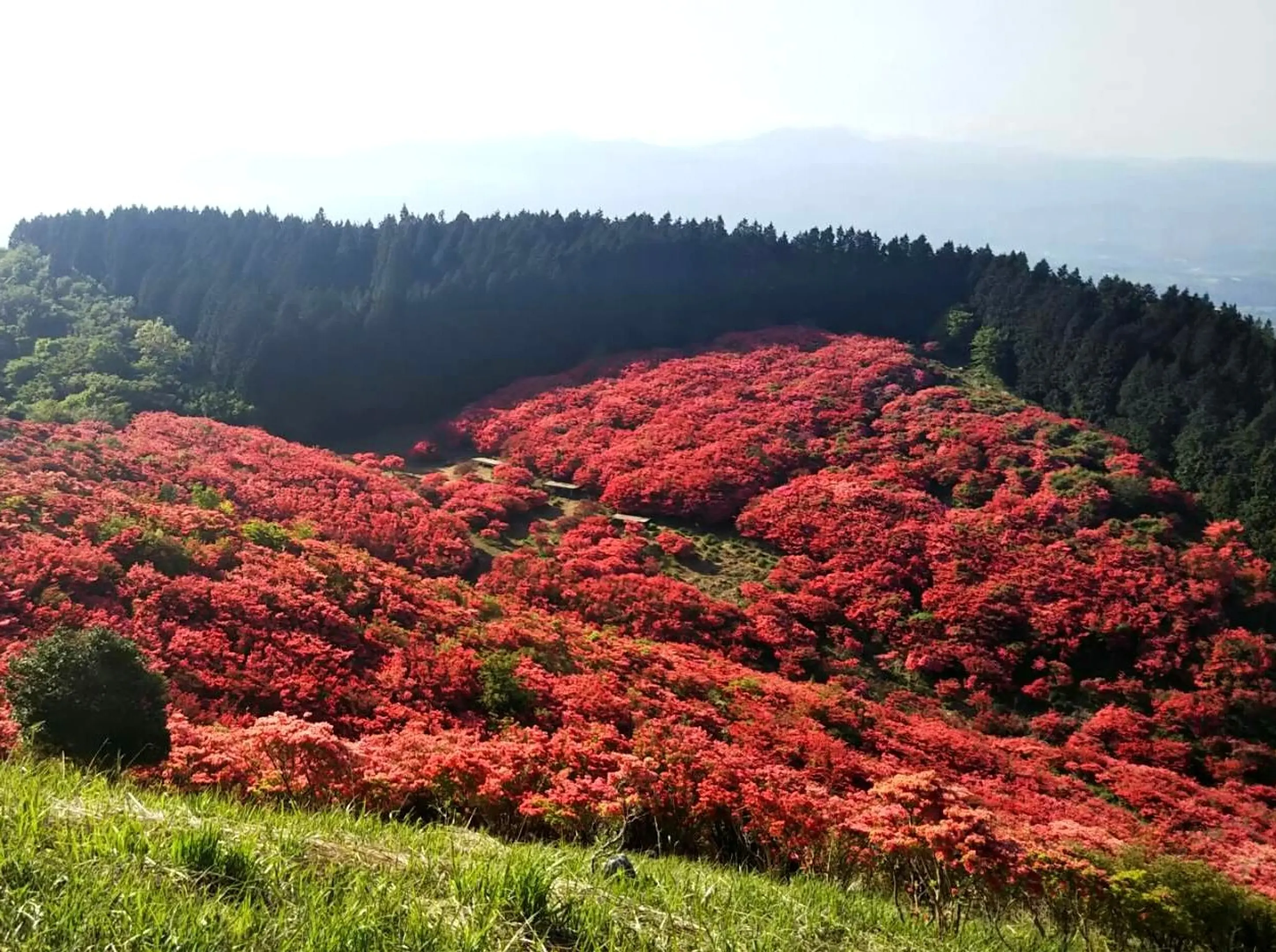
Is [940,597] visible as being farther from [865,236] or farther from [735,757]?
[865,236]

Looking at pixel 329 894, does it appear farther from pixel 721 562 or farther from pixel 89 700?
pixel 721 562

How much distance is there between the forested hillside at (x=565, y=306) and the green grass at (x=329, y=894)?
2629 cm

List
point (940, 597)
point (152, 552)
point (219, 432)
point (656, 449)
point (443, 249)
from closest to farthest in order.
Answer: point (152, 552) → point (940, 597) → point (219, 432) → point (656, 449) → point (443, 249)

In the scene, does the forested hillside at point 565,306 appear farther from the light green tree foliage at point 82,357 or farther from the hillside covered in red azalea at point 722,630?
the hillside covered in red azalea at point 722,630

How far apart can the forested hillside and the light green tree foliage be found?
1.26m

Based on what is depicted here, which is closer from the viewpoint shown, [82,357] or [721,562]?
[721,562]

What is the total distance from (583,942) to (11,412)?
26685 mm

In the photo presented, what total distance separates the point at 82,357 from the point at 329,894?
31.9 m

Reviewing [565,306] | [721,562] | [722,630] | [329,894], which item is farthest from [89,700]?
[565,306]

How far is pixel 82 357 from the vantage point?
29219 millimetres

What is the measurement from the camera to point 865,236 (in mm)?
43625

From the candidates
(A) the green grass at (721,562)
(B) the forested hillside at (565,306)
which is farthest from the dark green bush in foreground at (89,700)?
(B) the forested hillside at (565,306)

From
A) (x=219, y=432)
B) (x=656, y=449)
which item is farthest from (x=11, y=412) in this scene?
(x=656, y=449)

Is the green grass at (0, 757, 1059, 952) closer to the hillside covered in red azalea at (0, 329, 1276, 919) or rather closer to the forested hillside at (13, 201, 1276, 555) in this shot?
the hillside covered in red azalea at (0, 329, 1276, 919)
